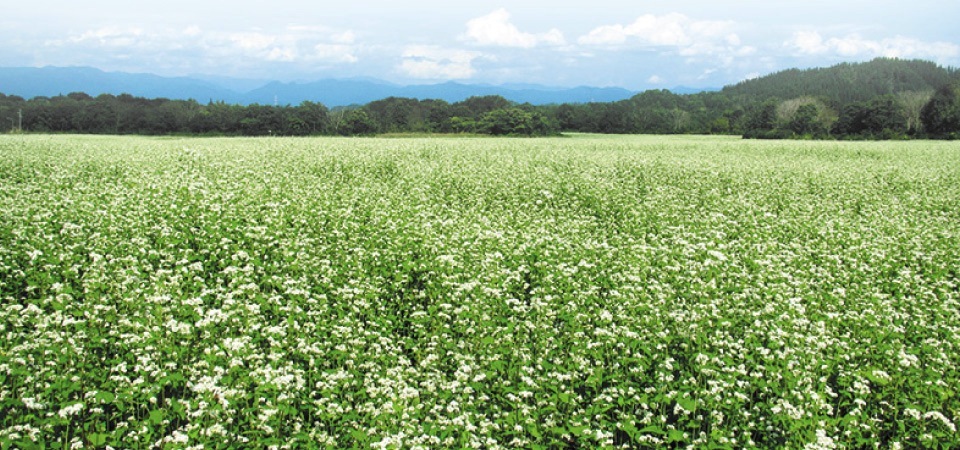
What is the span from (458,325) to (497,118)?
257ft

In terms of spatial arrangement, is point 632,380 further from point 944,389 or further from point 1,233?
point 1,233

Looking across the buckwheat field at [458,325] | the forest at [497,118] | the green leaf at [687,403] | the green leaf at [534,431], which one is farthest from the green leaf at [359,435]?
the forest at [497,118]

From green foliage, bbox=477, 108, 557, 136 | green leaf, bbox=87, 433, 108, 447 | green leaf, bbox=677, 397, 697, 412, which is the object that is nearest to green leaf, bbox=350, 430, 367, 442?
green leaf, bbox=87, 433, 108, 447

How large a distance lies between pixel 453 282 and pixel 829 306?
16.6ft

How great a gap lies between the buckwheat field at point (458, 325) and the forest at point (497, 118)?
204 ft

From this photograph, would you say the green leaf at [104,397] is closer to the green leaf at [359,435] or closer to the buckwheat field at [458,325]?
the buckwheat field at [458,325]

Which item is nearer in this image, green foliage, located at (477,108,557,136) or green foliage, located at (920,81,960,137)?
green foliage, located at (920,81,960,137)

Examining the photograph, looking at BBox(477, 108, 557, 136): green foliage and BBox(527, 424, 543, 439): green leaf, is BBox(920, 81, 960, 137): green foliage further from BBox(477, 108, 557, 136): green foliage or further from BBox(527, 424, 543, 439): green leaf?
BBox(527, 424, 543, 439): green leaf

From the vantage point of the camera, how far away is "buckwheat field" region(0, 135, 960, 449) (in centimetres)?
515

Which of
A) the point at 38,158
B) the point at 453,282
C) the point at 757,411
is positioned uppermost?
the point at 38,158

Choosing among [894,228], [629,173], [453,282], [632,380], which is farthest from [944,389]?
[629,173]

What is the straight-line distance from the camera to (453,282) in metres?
8.48

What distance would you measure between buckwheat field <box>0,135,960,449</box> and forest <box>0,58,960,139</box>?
2451 inches

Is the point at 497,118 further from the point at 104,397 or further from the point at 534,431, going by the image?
the point at 104,397
